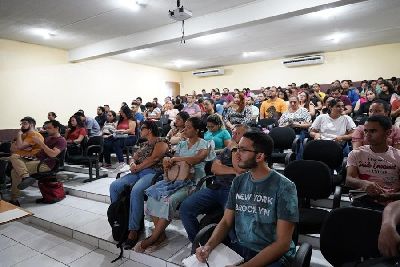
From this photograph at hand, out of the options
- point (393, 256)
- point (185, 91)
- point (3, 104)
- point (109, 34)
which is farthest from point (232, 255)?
point (185, 91)

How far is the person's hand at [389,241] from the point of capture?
1138 mm

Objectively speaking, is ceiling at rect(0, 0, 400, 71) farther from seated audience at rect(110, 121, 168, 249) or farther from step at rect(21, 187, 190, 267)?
step at rect(21, 187, 190, 267)

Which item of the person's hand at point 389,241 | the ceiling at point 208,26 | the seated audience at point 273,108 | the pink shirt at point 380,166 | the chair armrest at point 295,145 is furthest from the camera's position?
the seated audience at point 273,108

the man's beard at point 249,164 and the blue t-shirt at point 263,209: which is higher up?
the man's beard at point 249,164

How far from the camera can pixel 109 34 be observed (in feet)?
23.2

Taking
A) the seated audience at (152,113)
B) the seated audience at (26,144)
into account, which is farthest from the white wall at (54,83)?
the seated audience at (26,144)

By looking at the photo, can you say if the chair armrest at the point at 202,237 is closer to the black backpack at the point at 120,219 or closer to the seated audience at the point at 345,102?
the black backpack at the point at 120,219

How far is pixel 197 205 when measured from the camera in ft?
7.54

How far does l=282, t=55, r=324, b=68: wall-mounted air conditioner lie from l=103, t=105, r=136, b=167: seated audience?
720 cm

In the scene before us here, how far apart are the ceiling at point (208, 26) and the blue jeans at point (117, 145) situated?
8.47 ft

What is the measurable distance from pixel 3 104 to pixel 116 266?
6.87 metres

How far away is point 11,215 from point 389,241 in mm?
2342

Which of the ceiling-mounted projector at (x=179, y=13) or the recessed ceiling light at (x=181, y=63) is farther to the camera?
A: the recessed ceiling light at (x=181, y=63)

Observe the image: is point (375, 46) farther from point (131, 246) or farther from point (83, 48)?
point (131, 246)
